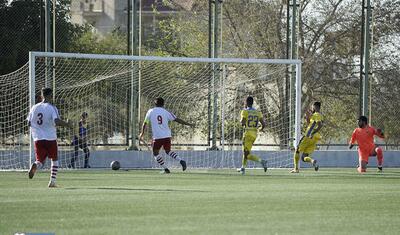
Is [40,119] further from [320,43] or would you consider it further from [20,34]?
[320,43]

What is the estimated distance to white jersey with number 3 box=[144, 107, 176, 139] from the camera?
2736 cm

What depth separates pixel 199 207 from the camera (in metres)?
15.0

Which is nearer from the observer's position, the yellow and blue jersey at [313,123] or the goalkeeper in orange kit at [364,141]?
the yellow and blue jersey at [313,123]

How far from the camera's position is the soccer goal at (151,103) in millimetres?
31609

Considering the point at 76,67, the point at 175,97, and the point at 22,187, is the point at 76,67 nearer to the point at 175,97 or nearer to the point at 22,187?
the point at 175,97

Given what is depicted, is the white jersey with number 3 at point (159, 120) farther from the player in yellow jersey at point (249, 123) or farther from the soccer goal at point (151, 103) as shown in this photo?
the soccer goal at point (151, 103)

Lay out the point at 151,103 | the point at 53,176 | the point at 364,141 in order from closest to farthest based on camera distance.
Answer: the point at 53,176 → the point at 364,141 → the point at 151,103

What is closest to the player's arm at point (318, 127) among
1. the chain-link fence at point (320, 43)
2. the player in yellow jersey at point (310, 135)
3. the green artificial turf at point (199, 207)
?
the player in yellow jersey at point (310, 135)

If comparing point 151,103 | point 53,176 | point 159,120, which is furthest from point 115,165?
point 53,176

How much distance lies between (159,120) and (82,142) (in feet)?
18.2

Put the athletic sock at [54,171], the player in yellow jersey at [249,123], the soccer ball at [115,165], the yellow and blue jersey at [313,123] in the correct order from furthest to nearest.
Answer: the soccer ball at [115,165] < the yellow and blue jersey at [313,123] < the player in yellow jersey at [249,123] < the athletic sock at [54,171]

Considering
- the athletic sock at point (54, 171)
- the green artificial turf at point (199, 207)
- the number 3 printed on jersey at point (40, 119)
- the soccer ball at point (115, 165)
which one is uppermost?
the number 3 printed on jersey at point (40, 119)

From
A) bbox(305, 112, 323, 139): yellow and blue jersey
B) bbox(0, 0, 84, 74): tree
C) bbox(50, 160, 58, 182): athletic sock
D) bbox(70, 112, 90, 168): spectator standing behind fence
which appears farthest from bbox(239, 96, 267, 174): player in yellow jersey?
bbox(0, 0, 84, 74): tree

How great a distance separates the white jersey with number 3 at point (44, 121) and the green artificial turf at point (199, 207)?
991 mm
